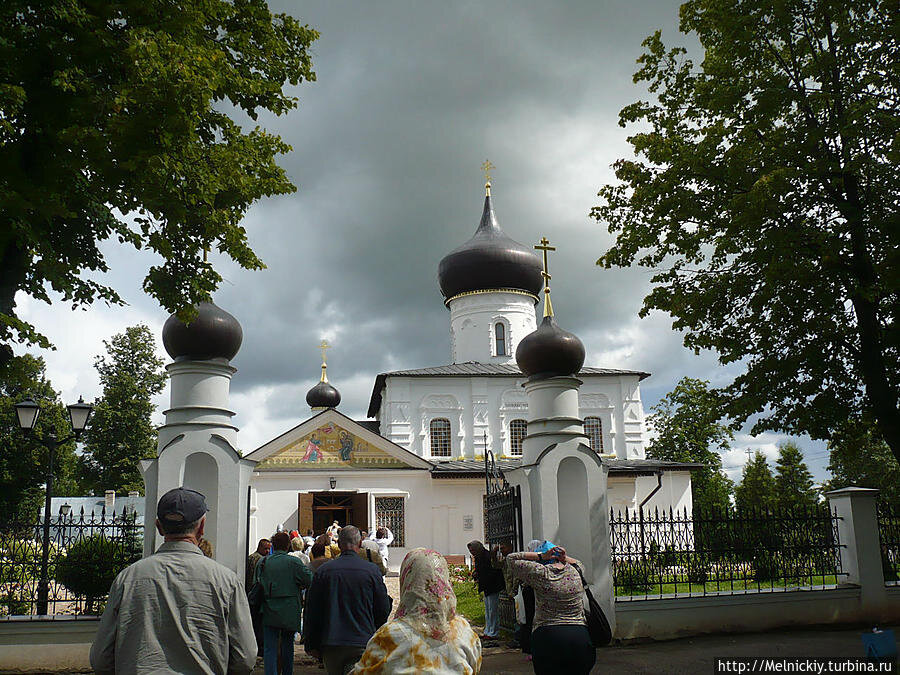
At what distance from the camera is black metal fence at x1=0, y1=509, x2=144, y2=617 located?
9.69 m

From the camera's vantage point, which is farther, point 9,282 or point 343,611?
point 9,282

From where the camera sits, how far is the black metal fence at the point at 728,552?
11.1 meters

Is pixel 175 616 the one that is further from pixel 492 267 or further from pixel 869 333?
pixel 492 267

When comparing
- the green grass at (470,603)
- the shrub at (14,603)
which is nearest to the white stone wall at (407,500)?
A: the green grass at (470,603)

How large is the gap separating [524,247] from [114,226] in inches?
1062

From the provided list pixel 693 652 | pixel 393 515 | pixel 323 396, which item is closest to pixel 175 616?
pixel 693 652

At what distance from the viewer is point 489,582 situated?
11.3 m

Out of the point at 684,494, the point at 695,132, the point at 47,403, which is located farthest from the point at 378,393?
the point at 695,132

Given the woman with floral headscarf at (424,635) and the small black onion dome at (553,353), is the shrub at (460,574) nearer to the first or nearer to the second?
the small black onion dome at (553,353)

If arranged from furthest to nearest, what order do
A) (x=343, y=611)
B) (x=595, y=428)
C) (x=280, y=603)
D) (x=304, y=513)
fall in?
1. (x=595, y=428)
2. (x=304, y=513)
3. (x=280, y=603)
4. (x=343, y=611)

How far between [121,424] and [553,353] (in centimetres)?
3413

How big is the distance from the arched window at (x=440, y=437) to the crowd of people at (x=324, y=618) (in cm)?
2492

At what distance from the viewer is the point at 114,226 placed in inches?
389

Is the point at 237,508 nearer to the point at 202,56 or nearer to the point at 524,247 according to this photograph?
the point at 202,56
